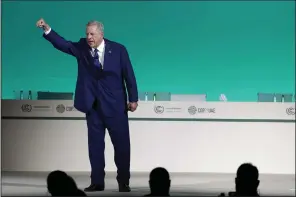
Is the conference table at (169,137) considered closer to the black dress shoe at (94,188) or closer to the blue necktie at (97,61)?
the black dress shoe at (94,188)

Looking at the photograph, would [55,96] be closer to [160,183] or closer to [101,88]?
[101,88]

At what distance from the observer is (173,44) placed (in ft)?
29.1

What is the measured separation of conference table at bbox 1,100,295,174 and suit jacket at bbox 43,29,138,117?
2.56 meters

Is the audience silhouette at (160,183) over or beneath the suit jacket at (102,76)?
beneath

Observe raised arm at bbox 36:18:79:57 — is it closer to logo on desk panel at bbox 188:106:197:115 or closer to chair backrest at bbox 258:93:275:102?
logo on desk panel at bbox 188:106:197:115

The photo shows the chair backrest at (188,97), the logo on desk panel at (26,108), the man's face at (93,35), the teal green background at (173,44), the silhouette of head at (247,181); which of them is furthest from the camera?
the teal green background at (173,44)

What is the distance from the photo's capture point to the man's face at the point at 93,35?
205 inches

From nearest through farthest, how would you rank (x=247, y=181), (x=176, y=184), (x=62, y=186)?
(x=62, y=186), (x=247, y=181), (x=176, y=184)


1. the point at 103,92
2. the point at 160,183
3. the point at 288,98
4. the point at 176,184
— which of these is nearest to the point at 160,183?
the point at 160,183

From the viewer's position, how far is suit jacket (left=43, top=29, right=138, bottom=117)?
5305mm

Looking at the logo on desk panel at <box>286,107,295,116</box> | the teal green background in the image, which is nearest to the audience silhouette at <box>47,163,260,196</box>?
the logo on desk panel at <box>286,107,295,116</box>

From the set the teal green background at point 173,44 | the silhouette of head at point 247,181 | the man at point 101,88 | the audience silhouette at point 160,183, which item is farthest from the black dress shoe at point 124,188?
the teal green background at point 173,44

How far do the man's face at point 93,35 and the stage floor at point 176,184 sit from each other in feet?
3.70

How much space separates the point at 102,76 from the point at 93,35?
321 mm
